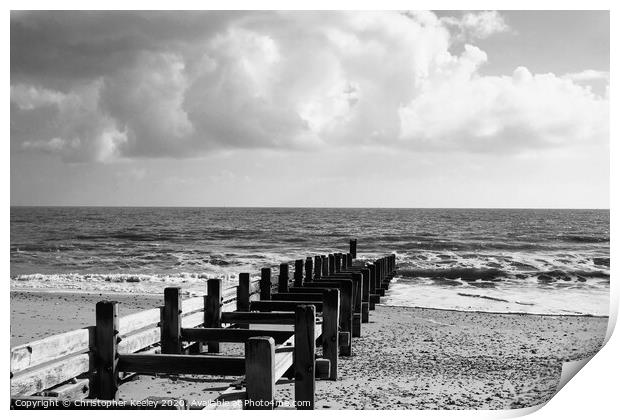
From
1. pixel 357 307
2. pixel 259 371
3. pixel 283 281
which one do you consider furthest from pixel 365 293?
pixel 259 371

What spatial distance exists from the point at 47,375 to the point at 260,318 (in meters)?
3.57

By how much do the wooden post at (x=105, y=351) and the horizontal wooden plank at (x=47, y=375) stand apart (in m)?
0.14

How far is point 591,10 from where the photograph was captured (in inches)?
269

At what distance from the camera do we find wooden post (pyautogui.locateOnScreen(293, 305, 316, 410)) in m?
5.54

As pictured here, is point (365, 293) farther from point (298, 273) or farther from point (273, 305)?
point (273, 305)

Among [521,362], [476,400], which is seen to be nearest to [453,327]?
[521,362]

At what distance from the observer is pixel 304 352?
557 cm

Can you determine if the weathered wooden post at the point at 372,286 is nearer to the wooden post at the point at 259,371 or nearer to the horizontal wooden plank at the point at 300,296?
the horizontal wooden plank at the point at 300,296

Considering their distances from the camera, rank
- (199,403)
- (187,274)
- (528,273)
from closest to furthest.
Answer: (199,403) → (187,274) → (528,273)

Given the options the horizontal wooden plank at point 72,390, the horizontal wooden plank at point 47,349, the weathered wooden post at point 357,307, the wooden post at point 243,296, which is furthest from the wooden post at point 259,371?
the weathered wooden post at point 357,307

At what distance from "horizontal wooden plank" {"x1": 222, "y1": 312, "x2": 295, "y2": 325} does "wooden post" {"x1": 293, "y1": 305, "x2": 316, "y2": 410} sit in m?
2.13

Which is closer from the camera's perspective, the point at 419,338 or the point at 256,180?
the point at 419,338

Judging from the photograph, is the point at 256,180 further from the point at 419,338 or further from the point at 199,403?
the point at 199,403

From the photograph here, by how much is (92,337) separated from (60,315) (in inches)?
370
